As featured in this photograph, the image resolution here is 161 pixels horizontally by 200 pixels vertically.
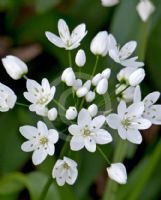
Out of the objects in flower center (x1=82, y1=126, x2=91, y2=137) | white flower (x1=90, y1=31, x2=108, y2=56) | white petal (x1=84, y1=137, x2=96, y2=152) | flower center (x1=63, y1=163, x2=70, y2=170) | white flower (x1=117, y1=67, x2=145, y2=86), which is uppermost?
white flower (x1=90, y1=31, x2=108, y2=56)

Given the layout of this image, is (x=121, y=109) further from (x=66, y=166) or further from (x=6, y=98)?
(x=6, y=98)

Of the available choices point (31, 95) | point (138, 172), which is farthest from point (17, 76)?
point (138, 172)

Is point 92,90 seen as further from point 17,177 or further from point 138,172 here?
point 138,172

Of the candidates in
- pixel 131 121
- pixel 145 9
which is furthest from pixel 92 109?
pixel 145 9

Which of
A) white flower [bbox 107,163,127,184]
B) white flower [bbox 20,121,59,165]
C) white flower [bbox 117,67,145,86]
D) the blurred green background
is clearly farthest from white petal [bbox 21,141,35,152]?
the blurred green background

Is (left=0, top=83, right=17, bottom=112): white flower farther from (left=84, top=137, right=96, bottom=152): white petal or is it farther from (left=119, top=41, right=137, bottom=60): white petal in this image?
(left=119, top=41, right=137, bottom=60): white petal
